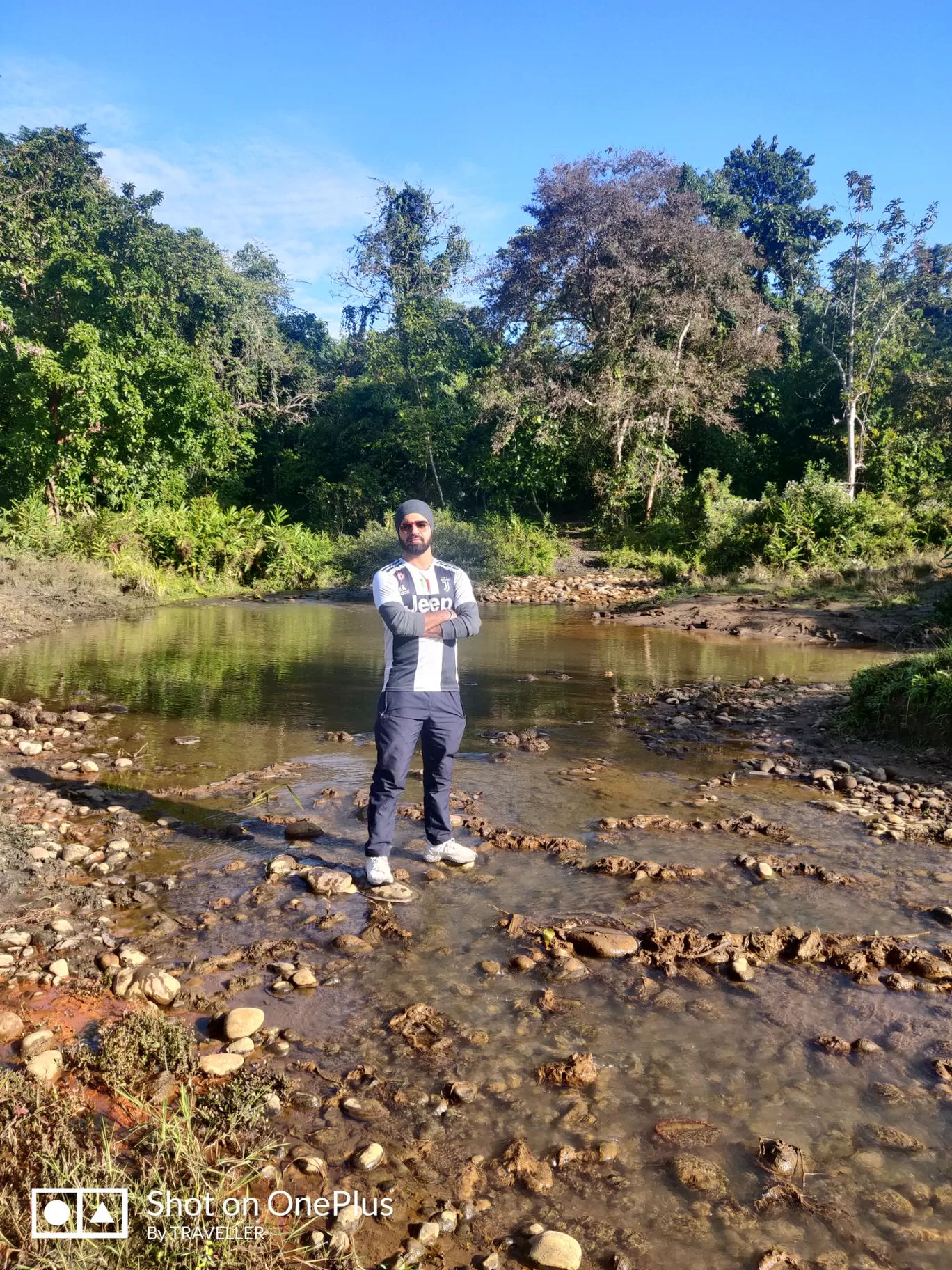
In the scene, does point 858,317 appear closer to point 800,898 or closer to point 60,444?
point 60,444

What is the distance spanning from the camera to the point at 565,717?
9578mm

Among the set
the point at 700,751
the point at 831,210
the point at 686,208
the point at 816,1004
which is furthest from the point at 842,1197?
the point at 831,210

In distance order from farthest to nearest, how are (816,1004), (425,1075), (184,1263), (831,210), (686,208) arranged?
(831,210)
(686,208)
(816,1004)
(425,1075)
(184,1263)

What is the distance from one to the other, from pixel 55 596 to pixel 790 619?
15.6 meters

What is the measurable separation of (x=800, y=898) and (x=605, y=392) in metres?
27.3

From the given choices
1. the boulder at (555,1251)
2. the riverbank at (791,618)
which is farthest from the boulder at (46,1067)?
the riverbank at (791,618)

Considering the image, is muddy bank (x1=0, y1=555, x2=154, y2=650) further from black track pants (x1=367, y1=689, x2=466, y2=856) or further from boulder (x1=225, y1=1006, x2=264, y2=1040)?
boulder (x1=225, y1=1006, x2=264, y2=1040)

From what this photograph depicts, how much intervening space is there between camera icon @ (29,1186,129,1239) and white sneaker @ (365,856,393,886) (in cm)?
251

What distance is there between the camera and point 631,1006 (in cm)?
368

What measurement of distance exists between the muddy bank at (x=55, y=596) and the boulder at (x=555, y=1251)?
1455 cm

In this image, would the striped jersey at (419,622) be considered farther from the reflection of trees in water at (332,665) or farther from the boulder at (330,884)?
the reflection of trees in water at (332,665)

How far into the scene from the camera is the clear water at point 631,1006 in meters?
2.59

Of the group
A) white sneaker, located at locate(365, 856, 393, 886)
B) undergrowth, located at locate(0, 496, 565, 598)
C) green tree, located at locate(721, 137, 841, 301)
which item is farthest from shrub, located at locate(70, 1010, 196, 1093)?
green tree, located at locate(721, 137, 841, 301)

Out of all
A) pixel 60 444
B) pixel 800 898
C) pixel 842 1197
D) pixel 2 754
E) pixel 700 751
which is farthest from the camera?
pixel 60 444
